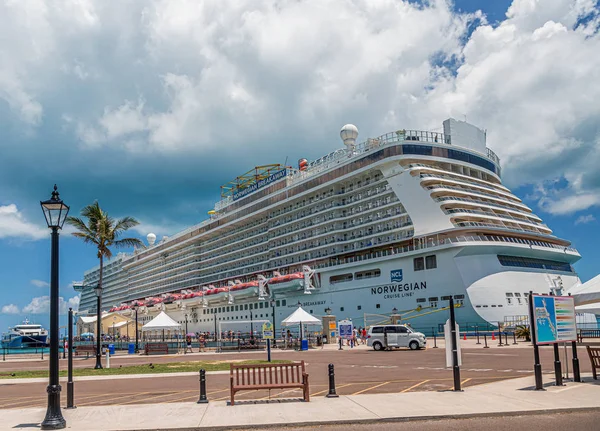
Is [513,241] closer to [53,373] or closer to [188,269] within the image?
[53,373]

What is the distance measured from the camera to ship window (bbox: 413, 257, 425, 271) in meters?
41.6

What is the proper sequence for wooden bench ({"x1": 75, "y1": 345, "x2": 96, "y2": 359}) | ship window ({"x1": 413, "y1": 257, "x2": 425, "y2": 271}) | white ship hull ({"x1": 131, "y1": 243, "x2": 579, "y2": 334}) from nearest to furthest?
wooden bench ({"x1": 75, "y1": 345, "x2": 96, "y2": 359})
white ship hull ({"x1": 131, "y1": 243, "x2": 579, "y2": 334})
ship window ({"x1": 413, "y1": 257, "x2": 425, "y2": 271})

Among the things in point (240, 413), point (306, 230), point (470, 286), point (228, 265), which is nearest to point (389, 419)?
point (240, 413)

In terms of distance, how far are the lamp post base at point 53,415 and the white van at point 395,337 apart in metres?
24.2

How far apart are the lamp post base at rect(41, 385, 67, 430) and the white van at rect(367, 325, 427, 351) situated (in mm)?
24167

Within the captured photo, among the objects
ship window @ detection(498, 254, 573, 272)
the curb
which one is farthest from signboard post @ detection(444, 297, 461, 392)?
ship window @ detection(498, 254, 573, 272)

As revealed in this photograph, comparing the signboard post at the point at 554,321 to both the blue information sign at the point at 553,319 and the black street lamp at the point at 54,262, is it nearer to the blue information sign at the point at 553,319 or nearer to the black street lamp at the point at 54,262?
the blue information sign at the point at 553,319

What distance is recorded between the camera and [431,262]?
4103cm

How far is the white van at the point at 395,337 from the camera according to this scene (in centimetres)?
3141

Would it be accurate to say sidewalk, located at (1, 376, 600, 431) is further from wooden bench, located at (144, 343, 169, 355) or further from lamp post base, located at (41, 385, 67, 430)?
wooden bench, located at (144, 343, 169, 355)

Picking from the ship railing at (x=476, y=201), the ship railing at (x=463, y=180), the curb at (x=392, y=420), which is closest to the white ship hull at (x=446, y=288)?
the ship railing at (x=476, y=201)

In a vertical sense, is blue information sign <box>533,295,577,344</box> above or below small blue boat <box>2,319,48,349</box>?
above

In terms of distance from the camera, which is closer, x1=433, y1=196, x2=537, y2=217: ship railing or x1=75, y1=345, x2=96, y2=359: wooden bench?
x1=75, y1=345, x2=96, y2=359: wooden bench

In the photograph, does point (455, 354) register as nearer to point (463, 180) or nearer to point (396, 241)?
point (396, 241)
